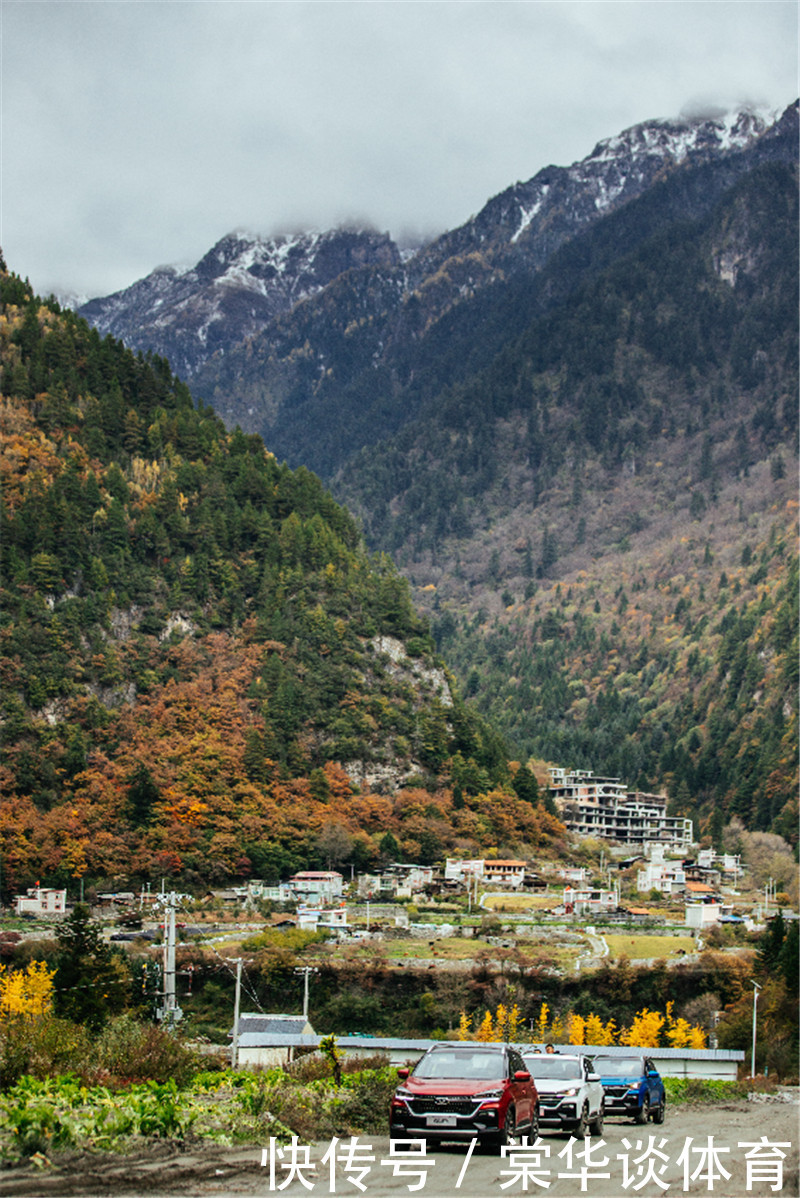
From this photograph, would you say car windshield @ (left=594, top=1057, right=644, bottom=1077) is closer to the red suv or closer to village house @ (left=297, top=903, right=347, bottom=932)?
the red suv

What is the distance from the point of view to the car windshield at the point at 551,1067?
78.0ft

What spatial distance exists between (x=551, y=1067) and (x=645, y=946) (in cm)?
8594

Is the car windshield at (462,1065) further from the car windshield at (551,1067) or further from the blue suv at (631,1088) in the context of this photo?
the blue suv at (631,1088)

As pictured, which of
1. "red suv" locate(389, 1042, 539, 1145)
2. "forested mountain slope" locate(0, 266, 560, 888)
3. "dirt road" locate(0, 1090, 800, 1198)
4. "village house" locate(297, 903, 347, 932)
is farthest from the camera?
"forested mountain slope" locate(0, 266, 560, 888)

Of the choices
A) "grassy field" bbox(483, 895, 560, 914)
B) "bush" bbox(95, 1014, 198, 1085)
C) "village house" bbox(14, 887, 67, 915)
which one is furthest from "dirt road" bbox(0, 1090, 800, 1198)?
"grassy field" bbox(483, 895, 560, 914)

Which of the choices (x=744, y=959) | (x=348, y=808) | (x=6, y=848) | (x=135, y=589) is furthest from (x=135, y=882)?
(x=744, y=959)

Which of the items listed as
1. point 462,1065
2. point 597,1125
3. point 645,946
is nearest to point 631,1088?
point 597,1125

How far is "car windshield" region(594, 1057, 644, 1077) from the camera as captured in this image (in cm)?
2692

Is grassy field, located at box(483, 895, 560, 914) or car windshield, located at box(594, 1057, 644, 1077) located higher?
car windshield, located at box(594, 1057, 644, 1077)

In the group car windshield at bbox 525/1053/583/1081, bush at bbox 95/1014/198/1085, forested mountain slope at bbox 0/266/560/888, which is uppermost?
forested mountain slope at bbox 0/266/560/888

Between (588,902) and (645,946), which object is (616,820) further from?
(645,946)

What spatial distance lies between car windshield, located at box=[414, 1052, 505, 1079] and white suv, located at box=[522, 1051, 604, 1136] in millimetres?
3488

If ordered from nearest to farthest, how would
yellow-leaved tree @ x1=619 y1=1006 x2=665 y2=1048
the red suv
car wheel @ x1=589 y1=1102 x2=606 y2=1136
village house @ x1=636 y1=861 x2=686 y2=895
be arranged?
the red suv
car wheel @ x1=589 y1=1102 x2=606 y2=1136
yellow-leaved tree @ x1=619 y1=1006 x2=665 y2=1048
village house @ x1=636 y1=861 x2=686 y2=895

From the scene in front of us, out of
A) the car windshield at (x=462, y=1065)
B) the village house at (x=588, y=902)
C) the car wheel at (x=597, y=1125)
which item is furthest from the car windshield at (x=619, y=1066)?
the village house at (x=588, y=902)
